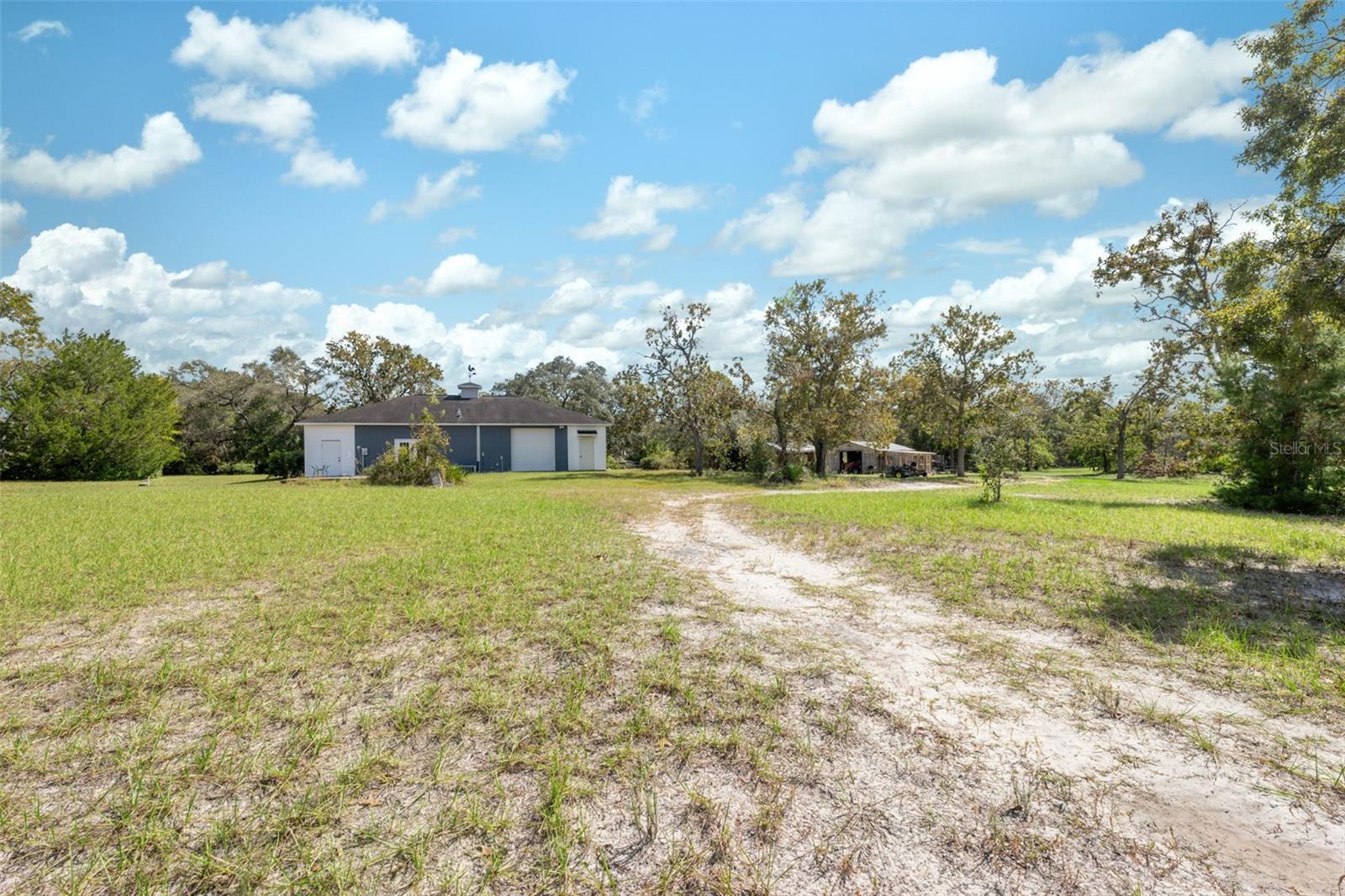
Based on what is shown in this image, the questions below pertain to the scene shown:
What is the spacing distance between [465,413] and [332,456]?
698cm

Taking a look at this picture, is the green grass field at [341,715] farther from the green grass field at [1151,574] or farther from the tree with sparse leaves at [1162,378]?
the tree with sparse leaves at [1162,378]

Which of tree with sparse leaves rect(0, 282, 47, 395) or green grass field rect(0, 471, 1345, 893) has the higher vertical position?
tree with sparse leaves rect(0, 282, 47, 395)

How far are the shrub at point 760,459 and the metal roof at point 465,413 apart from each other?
34.9ft

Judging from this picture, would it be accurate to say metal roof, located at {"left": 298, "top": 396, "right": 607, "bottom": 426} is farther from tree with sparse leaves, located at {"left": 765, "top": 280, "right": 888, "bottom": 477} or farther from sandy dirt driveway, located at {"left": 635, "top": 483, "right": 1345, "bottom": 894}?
sandy dirt driveway, located at {"left": 635, "top": 483, "right": 1345, "bottom": 894}

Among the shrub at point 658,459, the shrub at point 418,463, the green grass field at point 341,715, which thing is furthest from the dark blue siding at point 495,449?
the green grass field at point 341,715

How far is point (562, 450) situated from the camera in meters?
35.3

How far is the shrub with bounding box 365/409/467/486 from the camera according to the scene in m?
23.1

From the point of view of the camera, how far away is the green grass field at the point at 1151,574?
4.62 metres

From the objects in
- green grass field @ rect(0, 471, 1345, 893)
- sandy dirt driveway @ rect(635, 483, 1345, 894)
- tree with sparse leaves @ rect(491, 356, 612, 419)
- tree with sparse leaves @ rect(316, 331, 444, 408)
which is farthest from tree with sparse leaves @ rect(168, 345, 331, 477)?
sandy dirt driveway @ rect(635, 483, 1345, 894)

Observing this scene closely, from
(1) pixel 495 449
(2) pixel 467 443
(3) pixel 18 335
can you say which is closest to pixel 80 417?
(3) pixel 18 335
